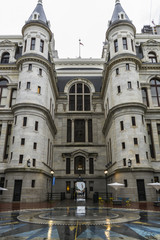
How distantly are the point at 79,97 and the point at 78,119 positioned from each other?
6.33m

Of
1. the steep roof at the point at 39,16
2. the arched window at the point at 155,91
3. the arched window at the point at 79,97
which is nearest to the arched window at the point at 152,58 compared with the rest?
the arched window at the point at 155,91

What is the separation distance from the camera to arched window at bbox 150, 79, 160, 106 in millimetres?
36750

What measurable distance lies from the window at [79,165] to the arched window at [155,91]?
1964 cm

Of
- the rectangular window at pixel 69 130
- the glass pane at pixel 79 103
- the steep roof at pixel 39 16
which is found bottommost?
the rectangular window at pixel 69 130

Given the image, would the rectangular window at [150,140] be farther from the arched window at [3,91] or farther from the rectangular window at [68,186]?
the arched window at [3,91]

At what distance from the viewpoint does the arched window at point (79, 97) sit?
156 feet

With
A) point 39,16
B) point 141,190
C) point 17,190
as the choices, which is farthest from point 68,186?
point 39,16

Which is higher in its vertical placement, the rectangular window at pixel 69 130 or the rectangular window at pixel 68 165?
the rectangular window at pixel 69 130

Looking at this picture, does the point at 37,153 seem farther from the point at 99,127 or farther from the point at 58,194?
the point at 99,127

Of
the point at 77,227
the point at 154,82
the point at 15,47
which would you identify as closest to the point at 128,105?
the point at 154,82

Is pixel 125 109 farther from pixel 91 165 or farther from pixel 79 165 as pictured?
pixel 79 165

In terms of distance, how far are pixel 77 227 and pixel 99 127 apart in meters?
34.1

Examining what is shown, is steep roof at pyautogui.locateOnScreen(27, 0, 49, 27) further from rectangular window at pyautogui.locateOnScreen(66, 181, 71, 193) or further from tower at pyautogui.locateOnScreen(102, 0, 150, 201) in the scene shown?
rectangular window at pyautogui.locateOnScreen(66, 181, 71, 193)

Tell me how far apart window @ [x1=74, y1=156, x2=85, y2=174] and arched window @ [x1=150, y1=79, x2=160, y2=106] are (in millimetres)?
19645
